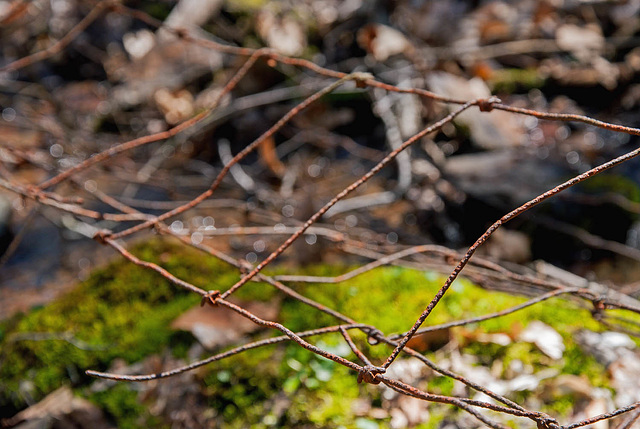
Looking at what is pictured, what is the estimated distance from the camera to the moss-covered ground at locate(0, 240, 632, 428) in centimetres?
179

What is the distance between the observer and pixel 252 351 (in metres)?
2.00

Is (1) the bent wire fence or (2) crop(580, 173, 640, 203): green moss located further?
(2) crop(580, 173, 640, 203): green moss

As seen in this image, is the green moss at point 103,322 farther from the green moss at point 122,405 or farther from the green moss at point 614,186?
the green moss at point 614,186

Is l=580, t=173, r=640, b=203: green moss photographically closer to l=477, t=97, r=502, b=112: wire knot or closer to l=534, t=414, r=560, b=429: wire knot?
l=477, t=97, r=502, b=112: wire knot

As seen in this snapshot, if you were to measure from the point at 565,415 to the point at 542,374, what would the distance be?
17 centimetres

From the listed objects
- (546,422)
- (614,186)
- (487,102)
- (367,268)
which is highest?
(487,102)

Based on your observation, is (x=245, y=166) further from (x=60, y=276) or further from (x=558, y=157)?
(x=558, y=157)

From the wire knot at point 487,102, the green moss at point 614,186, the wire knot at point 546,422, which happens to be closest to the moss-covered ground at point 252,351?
the wire knot at point 546,422

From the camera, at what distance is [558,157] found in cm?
551

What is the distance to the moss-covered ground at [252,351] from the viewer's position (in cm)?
179

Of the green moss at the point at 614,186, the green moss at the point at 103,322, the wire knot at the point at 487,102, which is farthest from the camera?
the green moss at the point at 614,186

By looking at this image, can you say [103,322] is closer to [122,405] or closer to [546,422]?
[122,405]

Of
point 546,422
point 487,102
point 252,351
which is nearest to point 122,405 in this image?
point 252,351

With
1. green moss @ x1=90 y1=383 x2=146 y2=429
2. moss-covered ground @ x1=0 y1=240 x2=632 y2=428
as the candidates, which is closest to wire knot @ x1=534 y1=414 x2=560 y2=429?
moss-covered ground @ x1=0 y1=240 x2=632 y2=428
